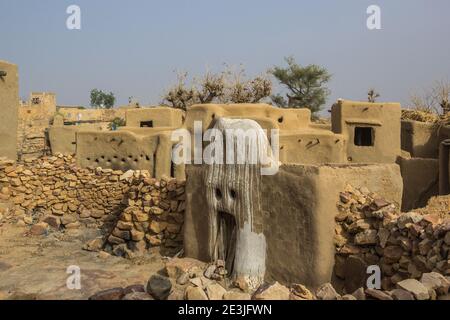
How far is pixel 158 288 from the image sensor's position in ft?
14.1

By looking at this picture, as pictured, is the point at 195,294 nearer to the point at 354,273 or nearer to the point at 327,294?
the point at 327,294

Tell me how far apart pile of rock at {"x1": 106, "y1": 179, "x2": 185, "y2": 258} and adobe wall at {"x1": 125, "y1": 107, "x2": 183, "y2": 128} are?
27.0 feet

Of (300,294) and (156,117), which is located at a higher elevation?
(156,117)

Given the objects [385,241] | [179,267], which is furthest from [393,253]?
[179,267]

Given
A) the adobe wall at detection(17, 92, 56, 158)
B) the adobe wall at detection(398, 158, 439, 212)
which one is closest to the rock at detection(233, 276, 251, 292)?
the adobe wall at detection(398, 158, 439, 212)

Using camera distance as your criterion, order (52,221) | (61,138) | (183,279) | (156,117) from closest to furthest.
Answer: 1. (183,279)
2. (52,221)
3. (61,138)
4. (156,117)

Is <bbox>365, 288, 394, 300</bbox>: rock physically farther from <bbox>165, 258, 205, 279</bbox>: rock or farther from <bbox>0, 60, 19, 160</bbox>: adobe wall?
<bbox>0, 60, 19, 160</bbox>: adobe wall

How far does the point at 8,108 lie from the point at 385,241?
39.6 ft

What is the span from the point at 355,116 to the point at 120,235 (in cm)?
1107

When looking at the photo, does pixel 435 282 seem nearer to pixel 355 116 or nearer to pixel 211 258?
pixel 211 258

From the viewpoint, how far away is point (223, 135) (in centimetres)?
714

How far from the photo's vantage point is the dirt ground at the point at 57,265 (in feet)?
21.8

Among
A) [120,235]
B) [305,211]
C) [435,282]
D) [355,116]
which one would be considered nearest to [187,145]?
[120,235]

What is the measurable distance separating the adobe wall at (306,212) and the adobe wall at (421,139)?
11.7 meters
